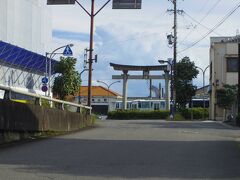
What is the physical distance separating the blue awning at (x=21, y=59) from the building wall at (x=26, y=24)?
7.75 ft

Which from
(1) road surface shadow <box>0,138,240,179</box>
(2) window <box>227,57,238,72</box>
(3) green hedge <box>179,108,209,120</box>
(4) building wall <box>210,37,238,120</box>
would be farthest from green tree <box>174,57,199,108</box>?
(1) road surface shadow <box>0,138,240,179</box>

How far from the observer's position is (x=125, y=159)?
43.8ft

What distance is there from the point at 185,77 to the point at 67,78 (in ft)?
60.1

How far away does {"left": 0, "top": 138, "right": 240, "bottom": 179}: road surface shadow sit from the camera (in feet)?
37.0

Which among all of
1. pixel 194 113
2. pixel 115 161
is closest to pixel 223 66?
pixel 194 113

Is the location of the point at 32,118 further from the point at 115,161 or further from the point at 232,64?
the point at 232,64

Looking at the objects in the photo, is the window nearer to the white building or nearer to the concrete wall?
the white building

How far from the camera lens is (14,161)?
41.2 ft

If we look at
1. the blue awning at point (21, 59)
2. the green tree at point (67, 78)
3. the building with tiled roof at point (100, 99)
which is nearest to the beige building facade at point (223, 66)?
the green tree at point (67, 78)

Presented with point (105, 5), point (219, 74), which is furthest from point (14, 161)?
point (219, 74)

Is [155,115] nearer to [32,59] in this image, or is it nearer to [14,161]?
[32,59]

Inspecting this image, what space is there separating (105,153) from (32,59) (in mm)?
59338

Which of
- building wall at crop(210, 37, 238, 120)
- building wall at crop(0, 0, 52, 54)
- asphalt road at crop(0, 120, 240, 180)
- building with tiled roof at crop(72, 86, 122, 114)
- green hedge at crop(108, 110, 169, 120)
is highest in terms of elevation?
building wall at crop(0, 0, 52, 54)

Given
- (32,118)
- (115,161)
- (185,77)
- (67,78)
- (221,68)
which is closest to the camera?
(115,161)
